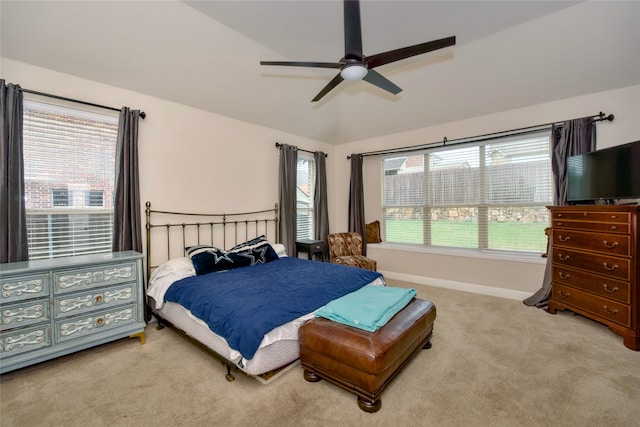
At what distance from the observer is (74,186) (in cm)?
283

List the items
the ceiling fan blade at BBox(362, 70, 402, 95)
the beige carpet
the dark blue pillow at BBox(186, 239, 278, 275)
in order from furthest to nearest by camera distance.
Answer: the dark blue pillow at BBox(186, 239, 278, 275) < the ceiling fan blade at BBox(362, 70, 402, 95) < the beige carpet

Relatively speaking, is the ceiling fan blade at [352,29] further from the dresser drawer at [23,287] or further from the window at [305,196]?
the window at [305,196]

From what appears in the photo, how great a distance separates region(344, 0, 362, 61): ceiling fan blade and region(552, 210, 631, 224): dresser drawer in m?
2.86

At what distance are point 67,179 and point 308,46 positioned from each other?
2949 mm

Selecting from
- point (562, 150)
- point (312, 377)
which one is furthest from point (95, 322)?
point (562, 150)

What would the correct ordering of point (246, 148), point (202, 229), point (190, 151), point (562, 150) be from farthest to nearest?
point (246, 148)
point (202, 229)
point (190, 151)
point (562, 150)

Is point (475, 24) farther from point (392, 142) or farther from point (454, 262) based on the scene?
point (454, 262)

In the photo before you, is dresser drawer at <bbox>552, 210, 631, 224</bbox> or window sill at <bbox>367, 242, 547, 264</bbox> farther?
window sill at <bbox>367, 242, 547, 264</bbox>

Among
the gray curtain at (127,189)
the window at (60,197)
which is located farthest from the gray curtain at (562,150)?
the window at (60,197)

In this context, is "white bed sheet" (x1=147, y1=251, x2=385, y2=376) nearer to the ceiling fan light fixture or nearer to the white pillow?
the white pillow

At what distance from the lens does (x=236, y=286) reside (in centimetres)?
254

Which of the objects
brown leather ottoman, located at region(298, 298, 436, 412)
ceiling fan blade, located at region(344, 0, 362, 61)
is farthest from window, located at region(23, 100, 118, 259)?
ceiling fan blade, located at region(344, 0, 362, 61)

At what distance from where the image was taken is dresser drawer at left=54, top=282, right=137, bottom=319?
7.39 feet

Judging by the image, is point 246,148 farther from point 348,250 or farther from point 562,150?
point 562,150
